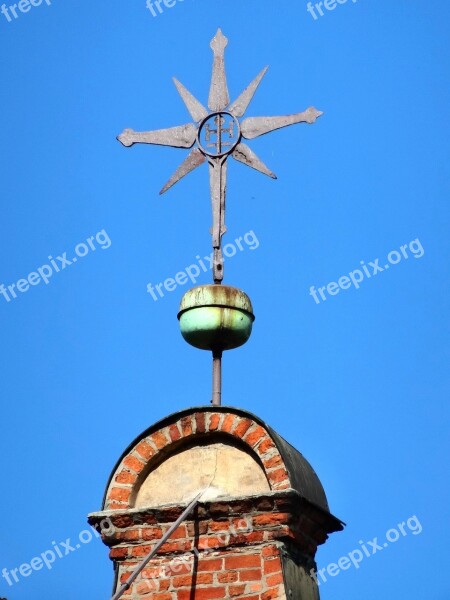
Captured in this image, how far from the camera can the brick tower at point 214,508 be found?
6359mm

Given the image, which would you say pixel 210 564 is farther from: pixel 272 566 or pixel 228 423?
pixel 228 423

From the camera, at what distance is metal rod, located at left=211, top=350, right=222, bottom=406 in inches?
283

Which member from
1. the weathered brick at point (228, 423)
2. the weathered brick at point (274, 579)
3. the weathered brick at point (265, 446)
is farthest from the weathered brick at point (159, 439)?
Answer: the weathered brick at point (274, 579)

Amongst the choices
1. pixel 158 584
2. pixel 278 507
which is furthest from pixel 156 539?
pixel 278 507

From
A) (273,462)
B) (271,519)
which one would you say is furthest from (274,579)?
(273,462)

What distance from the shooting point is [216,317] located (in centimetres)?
725

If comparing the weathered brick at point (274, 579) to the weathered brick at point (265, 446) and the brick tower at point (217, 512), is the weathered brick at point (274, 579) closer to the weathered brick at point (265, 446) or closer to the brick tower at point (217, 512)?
the brick tower at point (217, 512)

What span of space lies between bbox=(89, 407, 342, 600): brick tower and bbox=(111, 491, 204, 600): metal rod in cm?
5

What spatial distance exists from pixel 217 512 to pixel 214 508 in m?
0.03

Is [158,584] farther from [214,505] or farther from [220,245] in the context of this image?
[220,245]

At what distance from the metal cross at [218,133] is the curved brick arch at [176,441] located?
4.73ft

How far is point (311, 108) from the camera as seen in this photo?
7.68 m

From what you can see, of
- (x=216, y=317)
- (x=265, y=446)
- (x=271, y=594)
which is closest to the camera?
(x=271, y=594)

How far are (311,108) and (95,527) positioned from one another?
3213 mm
